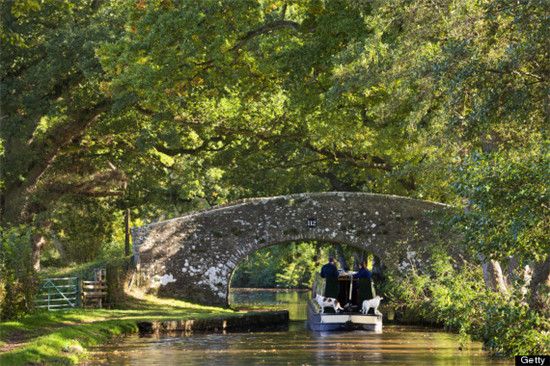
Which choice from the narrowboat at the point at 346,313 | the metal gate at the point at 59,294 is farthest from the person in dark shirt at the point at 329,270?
the metal gate at the point at 59,294

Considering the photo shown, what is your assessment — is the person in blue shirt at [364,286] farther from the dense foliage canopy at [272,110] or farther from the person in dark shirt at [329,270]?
the dense foliage canopy at [272,110]

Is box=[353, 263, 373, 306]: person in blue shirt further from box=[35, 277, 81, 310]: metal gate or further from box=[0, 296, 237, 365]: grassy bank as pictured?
box=[35, 277, 81, 310]: metal gate

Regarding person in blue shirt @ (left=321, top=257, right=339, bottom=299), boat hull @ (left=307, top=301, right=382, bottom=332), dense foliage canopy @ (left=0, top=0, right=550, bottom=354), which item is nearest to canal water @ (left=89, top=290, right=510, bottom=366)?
boat hull @ (left=307, top=301, right=382, bottom=332)

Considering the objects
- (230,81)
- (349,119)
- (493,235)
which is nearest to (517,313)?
(493,235)

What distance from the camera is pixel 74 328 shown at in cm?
2188

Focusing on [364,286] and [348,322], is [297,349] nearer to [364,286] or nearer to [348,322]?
[348,322]

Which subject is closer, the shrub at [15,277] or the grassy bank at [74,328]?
the grassy bank at [74,328]

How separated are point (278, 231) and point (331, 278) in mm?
5595

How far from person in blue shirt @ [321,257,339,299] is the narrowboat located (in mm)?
251

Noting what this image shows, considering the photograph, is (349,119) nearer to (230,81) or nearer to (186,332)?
(230,81)

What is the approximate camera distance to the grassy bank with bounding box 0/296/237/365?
685 inches

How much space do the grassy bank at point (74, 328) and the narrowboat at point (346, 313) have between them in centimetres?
247

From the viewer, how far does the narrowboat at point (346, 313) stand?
86.7 feet

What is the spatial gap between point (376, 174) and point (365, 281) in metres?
9.49
